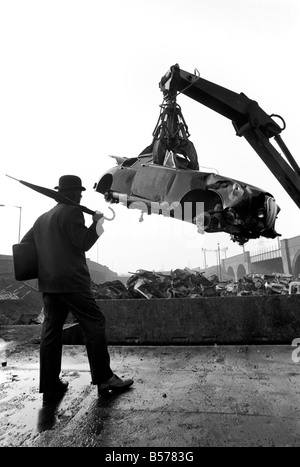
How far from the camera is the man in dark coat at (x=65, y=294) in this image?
8.09 feet

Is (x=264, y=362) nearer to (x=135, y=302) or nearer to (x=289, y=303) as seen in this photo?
(x=289, y=303)

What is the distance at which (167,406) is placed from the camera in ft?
7.36

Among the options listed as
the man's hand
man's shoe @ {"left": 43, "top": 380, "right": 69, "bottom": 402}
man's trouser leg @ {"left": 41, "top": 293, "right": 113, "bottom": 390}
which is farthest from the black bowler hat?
man's shoe @ {"left": 43, "top": 380, "right": 69, "bottom": 402}

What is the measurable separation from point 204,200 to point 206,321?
1831mm

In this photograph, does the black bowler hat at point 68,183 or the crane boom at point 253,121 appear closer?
the black bowler hat at point 68,183

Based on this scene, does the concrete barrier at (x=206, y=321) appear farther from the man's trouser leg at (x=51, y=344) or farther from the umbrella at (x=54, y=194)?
the umbrella at (x=54, y=194)

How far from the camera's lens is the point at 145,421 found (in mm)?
1979

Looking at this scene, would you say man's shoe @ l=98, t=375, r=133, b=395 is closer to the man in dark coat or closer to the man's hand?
the man in dark coat

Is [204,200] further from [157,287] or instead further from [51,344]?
[157,287]

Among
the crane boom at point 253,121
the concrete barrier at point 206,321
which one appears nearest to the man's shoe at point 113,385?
the concrete barrier at point 206,321

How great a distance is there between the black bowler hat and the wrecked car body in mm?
1690

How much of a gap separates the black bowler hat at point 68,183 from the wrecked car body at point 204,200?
1.69 m

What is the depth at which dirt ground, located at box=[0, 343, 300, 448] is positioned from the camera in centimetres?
176

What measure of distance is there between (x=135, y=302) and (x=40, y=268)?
2.47 m
